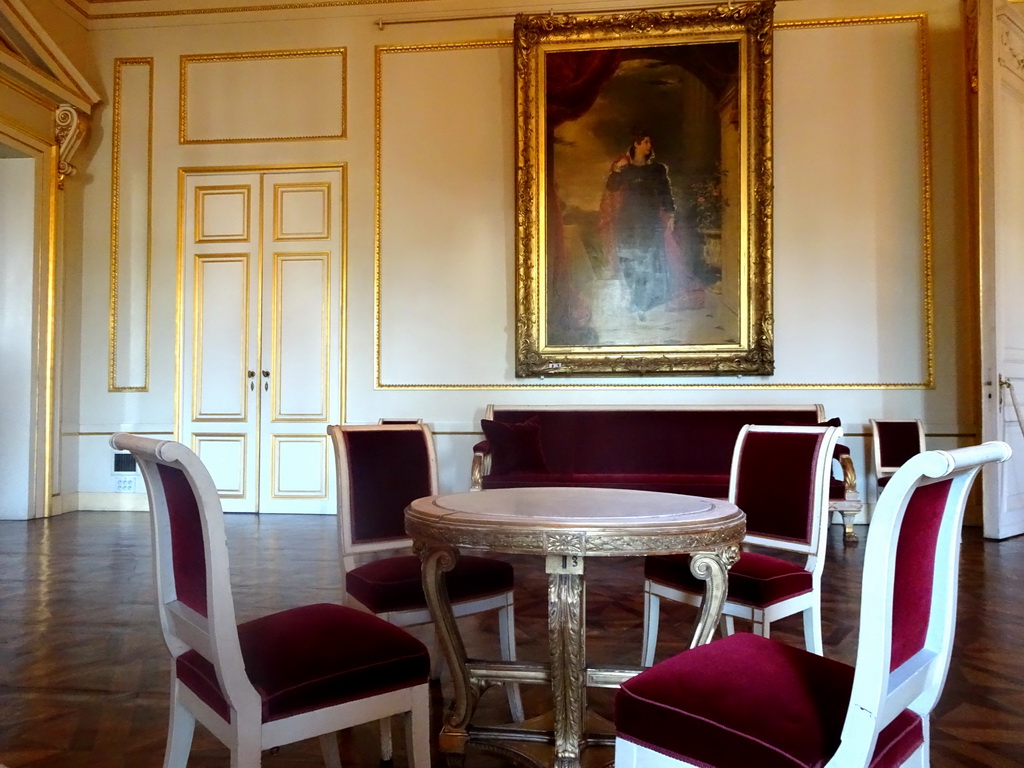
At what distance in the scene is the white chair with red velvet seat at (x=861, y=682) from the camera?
90 centimetres

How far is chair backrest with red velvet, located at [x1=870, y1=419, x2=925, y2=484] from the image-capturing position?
14.7 ft

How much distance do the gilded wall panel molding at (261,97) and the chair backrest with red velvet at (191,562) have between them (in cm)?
444

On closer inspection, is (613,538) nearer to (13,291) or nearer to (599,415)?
(599,415)

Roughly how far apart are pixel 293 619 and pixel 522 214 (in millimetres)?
3878

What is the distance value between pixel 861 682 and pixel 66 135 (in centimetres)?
576

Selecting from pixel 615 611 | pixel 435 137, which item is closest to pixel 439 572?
pixel 615 611

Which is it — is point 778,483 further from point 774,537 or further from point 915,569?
point 915,569

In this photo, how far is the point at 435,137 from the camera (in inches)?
203

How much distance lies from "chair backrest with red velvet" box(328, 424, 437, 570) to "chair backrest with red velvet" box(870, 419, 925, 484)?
3361 millimetres

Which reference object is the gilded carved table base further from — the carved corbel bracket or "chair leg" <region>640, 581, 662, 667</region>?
the carved corbel bracket

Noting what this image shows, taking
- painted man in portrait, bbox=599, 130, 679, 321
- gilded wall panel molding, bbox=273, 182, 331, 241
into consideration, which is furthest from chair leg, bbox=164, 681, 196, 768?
gilded wall panel molding, bbox=273, 182, 331, 241

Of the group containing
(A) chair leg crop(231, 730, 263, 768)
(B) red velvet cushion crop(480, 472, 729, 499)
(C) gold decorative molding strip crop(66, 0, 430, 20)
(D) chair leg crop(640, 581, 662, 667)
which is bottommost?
(D) chair leg crop(640, 581, 662, 667)

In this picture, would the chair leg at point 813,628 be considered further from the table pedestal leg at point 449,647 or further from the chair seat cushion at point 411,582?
the table pedestal leg at point 449,647

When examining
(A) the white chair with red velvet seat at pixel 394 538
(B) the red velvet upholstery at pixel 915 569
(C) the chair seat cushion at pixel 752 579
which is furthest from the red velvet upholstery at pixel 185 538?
(C) the chair seat cushion at pixel 752 579
